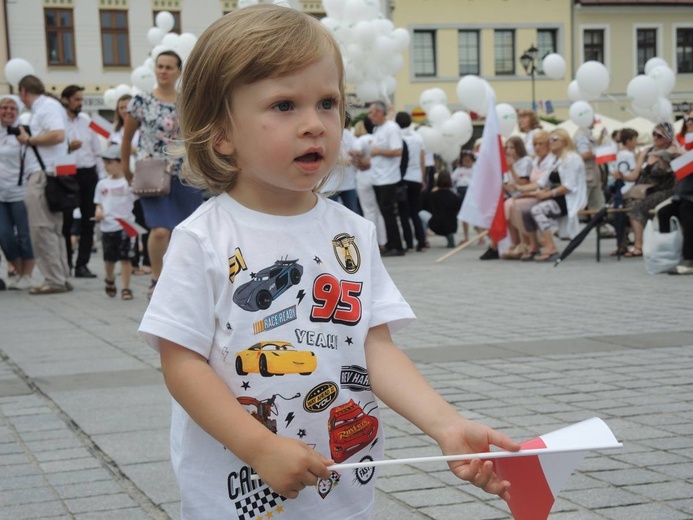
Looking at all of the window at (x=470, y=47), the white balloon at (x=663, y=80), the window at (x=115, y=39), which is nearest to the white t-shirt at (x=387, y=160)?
the white balloon at (x=663, y=80)

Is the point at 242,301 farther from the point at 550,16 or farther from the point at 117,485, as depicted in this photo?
the point at 550,16

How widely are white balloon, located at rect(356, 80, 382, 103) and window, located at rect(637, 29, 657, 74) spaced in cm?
3212

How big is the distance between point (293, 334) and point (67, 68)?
42.8 m

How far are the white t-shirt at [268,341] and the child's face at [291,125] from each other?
125 millimetres

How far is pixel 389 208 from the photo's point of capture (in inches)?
608

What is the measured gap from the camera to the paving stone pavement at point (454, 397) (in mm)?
3600

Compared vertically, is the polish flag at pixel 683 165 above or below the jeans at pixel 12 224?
above

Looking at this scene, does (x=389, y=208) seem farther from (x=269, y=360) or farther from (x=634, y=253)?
(x=269, y=360)

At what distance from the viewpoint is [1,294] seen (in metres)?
11.3

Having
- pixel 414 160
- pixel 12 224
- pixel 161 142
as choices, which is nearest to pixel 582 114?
pixel 414 160

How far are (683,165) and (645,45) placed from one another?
1536 inches

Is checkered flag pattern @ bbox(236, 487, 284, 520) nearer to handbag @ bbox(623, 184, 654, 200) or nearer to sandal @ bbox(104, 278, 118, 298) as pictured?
sandal @ bbox(104, 278, 118, 298)

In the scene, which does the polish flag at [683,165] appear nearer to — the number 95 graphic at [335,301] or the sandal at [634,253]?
the sandal at [634,253]

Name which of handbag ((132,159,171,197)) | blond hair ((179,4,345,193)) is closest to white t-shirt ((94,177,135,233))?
handbag ((132,159,171,197))
